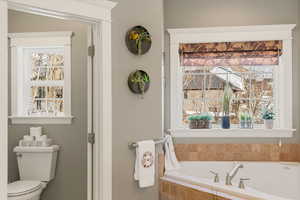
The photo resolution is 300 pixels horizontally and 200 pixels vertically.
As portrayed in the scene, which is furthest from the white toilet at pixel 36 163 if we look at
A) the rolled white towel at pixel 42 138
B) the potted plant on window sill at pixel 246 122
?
the potted plant on window sill at pixel 246 122

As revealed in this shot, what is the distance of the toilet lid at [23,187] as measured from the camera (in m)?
2.98

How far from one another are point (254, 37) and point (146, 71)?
159cm

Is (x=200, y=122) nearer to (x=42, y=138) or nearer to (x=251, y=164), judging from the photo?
(x=251, y=164)

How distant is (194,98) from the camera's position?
149 inches

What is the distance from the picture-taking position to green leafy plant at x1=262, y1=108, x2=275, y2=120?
3.55 meters

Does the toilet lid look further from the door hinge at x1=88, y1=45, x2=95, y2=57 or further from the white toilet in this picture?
the door hinge at x1=88, y1=45, x2=95, y2=57

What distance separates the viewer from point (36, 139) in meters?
3.51

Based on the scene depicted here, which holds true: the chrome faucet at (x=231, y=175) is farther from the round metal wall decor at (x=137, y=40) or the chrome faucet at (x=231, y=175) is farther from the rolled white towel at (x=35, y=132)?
the rolled white towel at (x=35, y=132)

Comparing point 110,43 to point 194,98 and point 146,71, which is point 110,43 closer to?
point 146,71

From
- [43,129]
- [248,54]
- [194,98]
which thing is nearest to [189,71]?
[194,98]

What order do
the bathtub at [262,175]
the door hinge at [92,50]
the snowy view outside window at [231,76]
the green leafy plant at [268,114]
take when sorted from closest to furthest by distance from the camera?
the door hinge at [92,50]
the bathtub at [262,175]
the green leafy plant at [268,114]
the snowy view outside window at [231,76]

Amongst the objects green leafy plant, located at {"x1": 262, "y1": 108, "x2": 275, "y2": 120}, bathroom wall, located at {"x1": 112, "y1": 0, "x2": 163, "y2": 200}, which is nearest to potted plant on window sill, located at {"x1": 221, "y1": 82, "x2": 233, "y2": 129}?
green leafy plant, located at {"x1": 262, "y1": 108, "x2": 275, "y2": 120}

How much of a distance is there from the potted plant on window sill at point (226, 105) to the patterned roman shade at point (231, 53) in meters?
0.32

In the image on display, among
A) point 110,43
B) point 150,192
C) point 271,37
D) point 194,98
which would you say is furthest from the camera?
point 194,98
